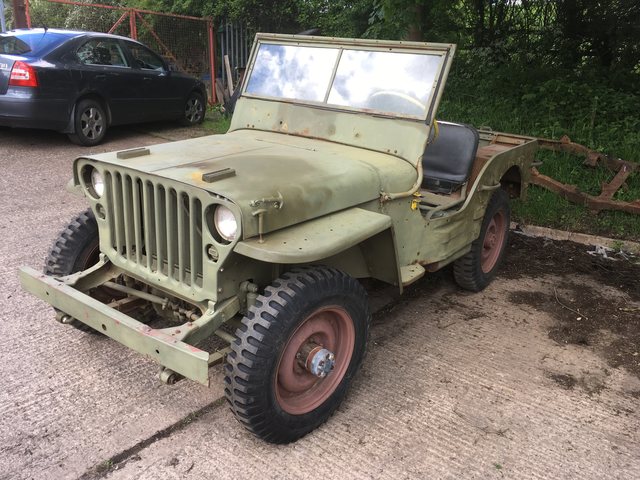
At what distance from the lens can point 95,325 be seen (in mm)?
2752

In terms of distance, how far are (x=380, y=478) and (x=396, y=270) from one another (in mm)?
1092

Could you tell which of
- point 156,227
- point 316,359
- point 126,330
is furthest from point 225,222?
point 316,359

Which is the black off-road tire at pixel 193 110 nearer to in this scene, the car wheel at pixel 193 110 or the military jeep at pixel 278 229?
the car wheel at pixel 193 110

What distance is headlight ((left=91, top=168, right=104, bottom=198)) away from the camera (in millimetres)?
3014

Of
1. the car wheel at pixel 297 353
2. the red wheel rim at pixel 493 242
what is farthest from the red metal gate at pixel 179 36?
the car wheel at pixel 297 353

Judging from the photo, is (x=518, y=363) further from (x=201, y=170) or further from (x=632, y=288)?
(x=201, y=170)

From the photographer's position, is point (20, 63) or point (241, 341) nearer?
point (241, 341)

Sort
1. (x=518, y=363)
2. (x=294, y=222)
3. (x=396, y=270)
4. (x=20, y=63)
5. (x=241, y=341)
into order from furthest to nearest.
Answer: (x=20, y=63), (x=518, y=363), (x=396, y=270), (x=294, y=222), (x=241, y=341)

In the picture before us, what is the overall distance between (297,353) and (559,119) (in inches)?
257

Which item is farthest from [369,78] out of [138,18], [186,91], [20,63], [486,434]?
[138,18]

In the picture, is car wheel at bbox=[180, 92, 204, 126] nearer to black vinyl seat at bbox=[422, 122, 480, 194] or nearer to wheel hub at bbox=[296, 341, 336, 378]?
black vinyl seat at bbox=[422, 122, 480, 194]

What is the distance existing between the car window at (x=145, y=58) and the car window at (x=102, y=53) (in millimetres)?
300

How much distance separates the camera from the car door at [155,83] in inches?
360

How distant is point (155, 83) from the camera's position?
30.6 feet
